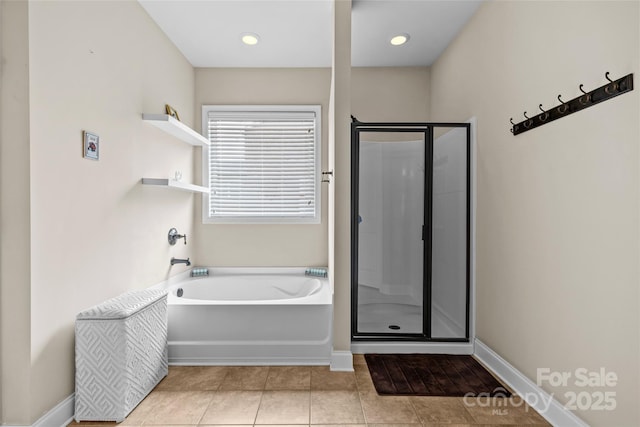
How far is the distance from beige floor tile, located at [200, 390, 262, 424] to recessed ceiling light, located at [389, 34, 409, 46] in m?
2.87

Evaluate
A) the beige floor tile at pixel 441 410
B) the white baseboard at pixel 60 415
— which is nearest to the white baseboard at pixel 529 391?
the beige floor tile at pixel 441 410

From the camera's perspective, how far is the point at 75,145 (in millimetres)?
1652

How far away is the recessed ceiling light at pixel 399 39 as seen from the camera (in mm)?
2705

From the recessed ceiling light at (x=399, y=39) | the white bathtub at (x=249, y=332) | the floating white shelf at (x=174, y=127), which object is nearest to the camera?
the white bathtub at (x=249, y=332)

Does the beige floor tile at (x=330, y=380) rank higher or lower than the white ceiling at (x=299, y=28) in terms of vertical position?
lower

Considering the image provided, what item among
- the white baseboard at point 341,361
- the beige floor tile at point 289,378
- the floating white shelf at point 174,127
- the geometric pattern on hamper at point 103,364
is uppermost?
the floating white shelf at point 174,127

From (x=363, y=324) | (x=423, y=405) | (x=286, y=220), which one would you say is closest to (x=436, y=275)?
(x=363, y=324)

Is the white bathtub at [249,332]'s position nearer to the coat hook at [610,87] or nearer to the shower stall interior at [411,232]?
the shower stall interior at [411,232]

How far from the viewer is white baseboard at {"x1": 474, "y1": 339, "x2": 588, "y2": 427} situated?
150 centimetres

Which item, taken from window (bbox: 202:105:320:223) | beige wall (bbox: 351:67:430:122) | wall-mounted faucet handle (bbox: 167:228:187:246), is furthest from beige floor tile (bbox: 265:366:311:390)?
beige wall (bbox: 351:67:430:122)

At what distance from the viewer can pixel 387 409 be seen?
1690 mm

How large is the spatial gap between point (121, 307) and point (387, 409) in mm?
1506

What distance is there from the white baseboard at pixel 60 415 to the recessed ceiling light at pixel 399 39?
10.8ft

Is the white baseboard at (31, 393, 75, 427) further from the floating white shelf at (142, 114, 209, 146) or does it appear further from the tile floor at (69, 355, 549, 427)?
the floating white shelf at (142, 114, 209, 146)
